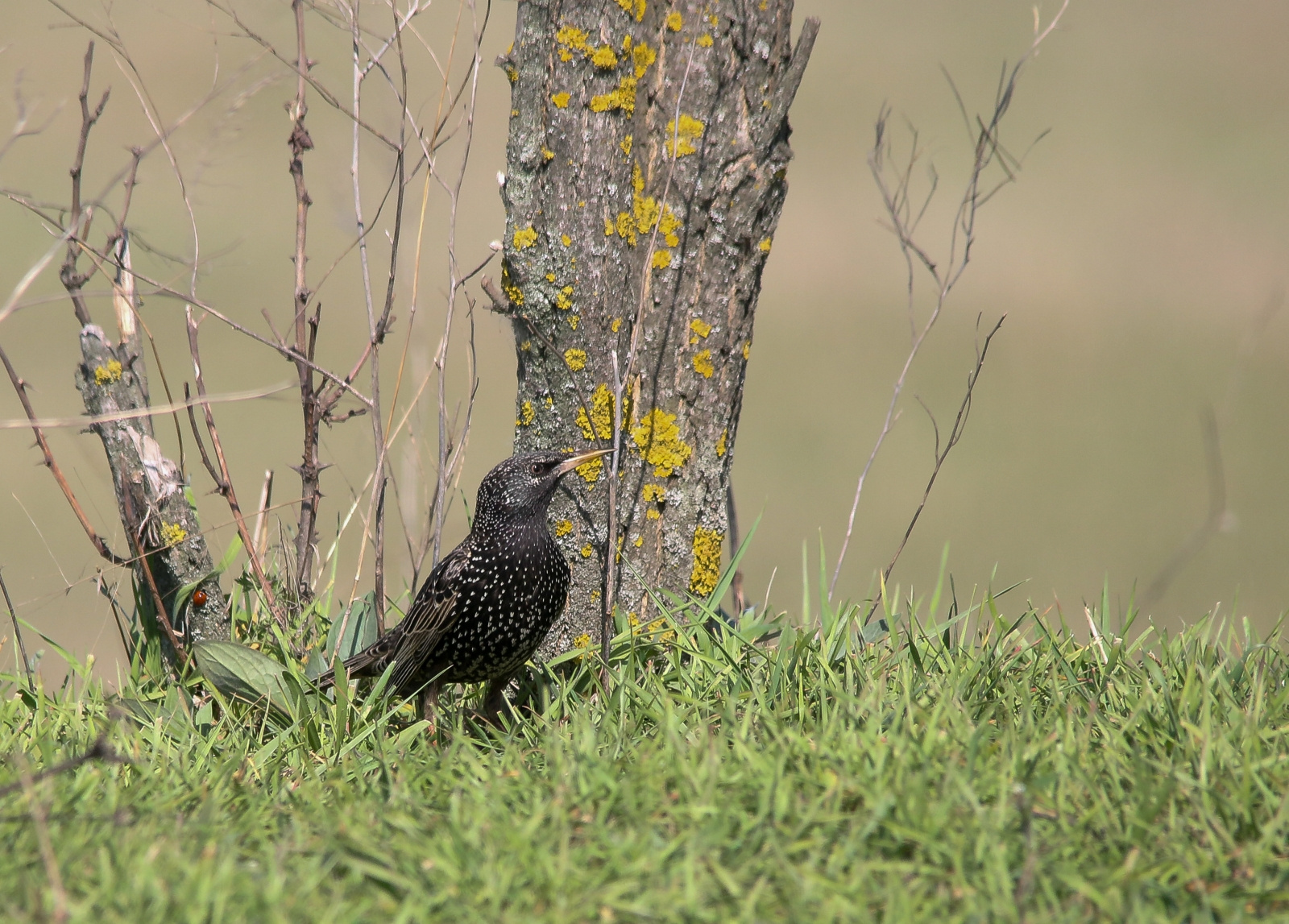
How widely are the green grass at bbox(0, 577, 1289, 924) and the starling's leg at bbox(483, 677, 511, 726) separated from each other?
1.81 ft

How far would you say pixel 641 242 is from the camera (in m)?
3.81

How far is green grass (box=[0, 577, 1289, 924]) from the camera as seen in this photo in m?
2.20

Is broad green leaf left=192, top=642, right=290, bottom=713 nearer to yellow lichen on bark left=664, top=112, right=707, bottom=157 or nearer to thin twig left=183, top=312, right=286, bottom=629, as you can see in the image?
thin twig left=183, top=312, right=286, bottom=629

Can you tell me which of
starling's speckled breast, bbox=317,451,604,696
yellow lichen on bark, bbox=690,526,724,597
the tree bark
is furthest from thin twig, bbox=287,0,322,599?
yellow lichen on bark, bbox=690,526,724,597

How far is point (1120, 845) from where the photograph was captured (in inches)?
93.4

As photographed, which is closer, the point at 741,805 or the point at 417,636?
the point at 741,805

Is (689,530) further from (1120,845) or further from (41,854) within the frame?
(41,854)

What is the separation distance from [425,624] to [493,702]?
48 cm

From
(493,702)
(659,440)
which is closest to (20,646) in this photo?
(493,702)

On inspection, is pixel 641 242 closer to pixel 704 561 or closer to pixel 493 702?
pixel 704 561

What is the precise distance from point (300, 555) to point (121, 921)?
2114 millimetres

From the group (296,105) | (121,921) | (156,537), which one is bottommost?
(121,921)

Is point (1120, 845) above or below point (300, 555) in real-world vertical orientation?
below

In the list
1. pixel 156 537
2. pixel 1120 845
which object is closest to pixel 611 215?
pixel 156 537
